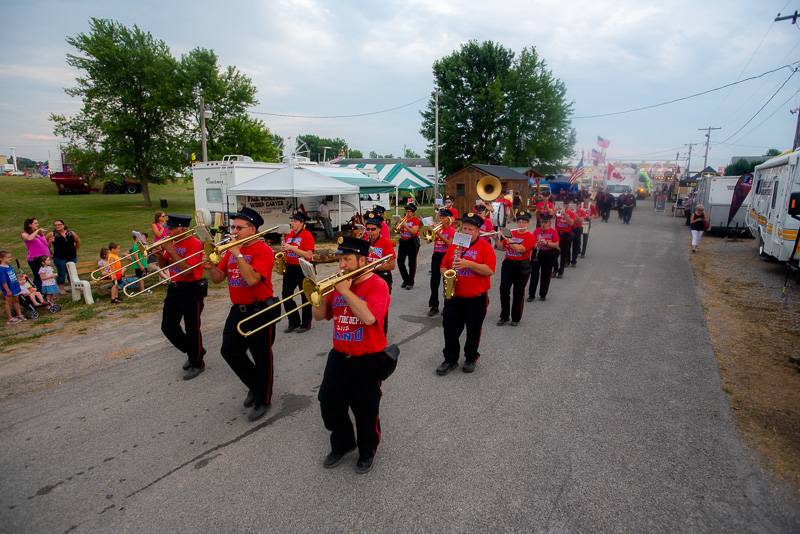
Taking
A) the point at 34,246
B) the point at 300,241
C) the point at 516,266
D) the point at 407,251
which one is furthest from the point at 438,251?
the point at 34,246

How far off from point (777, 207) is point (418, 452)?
12494 mm

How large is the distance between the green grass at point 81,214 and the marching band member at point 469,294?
13.0 meters

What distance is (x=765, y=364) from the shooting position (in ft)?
18.6

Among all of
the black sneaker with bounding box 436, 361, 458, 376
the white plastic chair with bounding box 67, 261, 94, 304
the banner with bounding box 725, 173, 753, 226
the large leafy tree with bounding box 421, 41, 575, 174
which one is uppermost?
the large leafy tree with bounding box 421, 41, 575, 174

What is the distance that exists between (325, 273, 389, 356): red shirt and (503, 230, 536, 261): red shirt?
13.5ft

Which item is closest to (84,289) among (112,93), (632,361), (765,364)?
(632,361)

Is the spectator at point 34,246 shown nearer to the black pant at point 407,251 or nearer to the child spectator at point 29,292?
the child spectator at point 29,292

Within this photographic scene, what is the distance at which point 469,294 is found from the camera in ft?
16.9

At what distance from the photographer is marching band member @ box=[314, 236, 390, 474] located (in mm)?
3227

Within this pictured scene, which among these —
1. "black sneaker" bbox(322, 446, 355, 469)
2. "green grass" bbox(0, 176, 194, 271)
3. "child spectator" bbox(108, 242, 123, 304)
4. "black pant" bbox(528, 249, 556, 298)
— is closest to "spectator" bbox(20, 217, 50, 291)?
"child spectator" bbox(108, 242, 123, 304)

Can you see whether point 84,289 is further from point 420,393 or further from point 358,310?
point 358,310

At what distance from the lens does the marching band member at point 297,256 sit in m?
6.50

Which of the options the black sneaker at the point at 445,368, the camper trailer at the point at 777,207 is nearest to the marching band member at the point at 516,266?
the black sneaker at the point at 445,368

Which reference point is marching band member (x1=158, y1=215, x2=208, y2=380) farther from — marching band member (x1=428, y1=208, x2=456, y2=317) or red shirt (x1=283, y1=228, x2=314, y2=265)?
marching band member (x1=428, y1=208, x2=456, y2=317)
